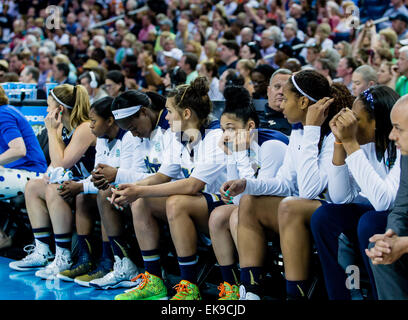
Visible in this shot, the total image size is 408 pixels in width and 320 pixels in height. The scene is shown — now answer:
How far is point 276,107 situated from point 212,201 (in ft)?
3.11

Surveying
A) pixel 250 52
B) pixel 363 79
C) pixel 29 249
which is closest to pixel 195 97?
pixel 363 79

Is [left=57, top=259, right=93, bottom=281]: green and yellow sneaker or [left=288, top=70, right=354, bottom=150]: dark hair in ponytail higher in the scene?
[left=288, top=70, right=354, bottom=150]: dark hair in ponytail

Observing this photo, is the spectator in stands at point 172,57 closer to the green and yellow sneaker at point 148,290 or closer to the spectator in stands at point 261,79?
the spectator in stands at point 261,79

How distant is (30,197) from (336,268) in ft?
8.53

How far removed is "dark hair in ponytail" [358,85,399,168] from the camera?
9.05ft

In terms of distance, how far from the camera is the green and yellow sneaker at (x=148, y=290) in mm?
3551

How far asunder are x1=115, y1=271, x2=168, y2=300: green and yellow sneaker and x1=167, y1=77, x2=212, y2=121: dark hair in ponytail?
1.04m

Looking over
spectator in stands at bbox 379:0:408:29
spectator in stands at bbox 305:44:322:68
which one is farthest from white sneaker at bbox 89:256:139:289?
spectator in stands at bbox 379:0:408:29

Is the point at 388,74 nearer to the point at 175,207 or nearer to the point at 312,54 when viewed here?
the point at 312,54

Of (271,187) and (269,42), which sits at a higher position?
(269,42)

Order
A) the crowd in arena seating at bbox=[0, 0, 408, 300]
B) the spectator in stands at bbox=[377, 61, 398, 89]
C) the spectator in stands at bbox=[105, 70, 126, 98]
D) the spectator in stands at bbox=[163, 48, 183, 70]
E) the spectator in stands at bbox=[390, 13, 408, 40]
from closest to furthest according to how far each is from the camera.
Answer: the crowd in arena seating at bbox=[0, 0, 408, 300], the spectator in stands at bbox=[377, 61, 398, 89], the spectator in stands at bbox=[105, 70, 126, 98], the spectator in stands at bbox=[390, 13, 408, 40], the spectator in stands at bbox=[163, 48, 183, 70]

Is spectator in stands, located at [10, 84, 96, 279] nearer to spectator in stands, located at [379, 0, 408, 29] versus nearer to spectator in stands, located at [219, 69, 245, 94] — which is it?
spectator in stands, located at [219, 69, 245, 94]

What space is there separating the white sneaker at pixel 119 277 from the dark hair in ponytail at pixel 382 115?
6.15 ft

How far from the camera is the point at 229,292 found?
10.7ft
